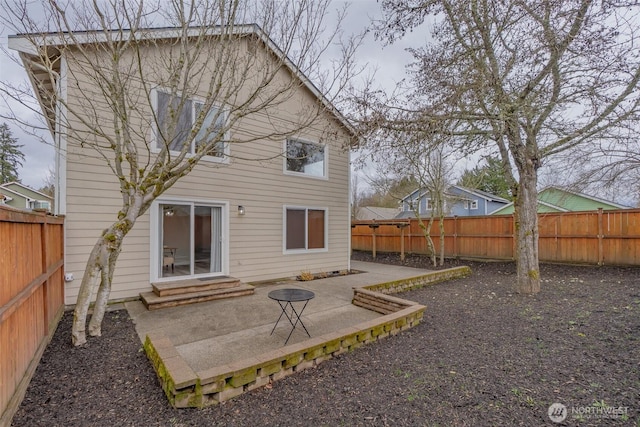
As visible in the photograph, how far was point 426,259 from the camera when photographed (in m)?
11.7

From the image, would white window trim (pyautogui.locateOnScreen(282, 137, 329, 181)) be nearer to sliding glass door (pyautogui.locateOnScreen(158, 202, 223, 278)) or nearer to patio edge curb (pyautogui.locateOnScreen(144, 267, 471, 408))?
sliding glass door (pyautogui.locateOnScreen(158, 202, 223, 278))

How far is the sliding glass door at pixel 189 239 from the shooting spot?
20.3ft

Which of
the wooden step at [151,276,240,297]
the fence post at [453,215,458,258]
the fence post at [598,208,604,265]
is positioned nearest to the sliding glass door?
the wooden step at [151,276,240,297]

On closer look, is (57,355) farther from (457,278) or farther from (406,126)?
(457,278)

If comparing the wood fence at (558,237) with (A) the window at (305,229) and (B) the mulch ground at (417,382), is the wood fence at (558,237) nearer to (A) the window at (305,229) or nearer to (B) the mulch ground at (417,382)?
(A) the window at (305,229)

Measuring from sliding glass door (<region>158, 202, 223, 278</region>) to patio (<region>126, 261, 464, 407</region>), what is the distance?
105 centimetres

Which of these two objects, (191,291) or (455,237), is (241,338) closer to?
(191,291)

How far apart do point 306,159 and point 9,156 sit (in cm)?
3019

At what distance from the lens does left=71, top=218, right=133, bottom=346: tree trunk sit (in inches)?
145

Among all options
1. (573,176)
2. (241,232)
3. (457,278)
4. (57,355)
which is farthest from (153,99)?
(573,176)

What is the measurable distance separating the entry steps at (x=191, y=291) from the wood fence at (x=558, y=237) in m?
7.56

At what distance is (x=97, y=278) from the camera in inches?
149

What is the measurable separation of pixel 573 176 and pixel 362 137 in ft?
24.1

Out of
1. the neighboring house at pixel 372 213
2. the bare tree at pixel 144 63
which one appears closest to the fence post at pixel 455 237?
the bare tree at pixel 144 63
